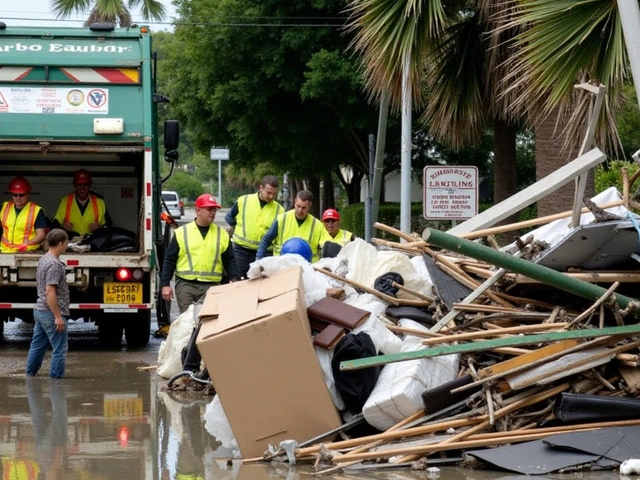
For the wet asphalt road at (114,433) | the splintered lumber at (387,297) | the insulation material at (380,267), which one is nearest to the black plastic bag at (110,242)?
the wet asphalt road at (114,433)

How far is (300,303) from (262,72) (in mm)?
18767

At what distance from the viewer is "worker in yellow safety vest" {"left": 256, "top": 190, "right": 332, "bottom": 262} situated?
449 inches

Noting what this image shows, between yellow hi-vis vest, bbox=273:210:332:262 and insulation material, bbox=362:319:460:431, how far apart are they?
4540 mm

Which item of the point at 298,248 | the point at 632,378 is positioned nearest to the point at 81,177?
the point at 298,248

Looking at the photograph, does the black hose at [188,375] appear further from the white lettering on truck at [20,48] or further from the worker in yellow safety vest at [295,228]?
the white lettering on truck at [20,48]

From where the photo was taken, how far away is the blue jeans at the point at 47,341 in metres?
10.3

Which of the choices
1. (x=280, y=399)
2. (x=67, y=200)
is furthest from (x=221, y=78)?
(x=280, y=399)

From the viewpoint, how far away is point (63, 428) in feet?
26.1

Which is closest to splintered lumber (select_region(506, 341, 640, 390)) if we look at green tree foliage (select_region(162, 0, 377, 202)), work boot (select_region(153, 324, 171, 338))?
work boot (select_region(153, 324, 171, 338))

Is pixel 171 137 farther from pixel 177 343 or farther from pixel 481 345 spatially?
pixel 481 345

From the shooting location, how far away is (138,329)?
12977 mm

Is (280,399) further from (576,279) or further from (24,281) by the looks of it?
(24,281)

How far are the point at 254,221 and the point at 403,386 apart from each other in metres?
5.79

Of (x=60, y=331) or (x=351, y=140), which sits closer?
(x=60, y=331)
